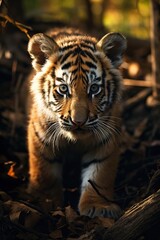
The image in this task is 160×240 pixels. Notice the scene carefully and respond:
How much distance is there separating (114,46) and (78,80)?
665 mm

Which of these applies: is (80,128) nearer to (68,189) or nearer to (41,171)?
(41,171)

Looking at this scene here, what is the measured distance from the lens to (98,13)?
10102mm

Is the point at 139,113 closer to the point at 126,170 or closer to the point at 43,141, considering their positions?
the point at 126,170

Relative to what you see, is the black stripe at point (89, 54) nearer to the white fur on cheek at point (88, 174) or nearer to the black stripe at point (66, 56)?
the black stripe at point (66, 56)

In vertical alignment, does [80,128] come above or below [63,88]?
below

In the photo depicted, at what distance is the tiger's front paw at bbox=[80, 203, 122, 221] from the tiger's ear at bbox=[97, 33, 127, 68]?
49.7 inches

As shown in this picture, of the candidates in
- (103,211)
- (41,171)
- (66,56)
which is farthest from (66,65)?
(103,211)

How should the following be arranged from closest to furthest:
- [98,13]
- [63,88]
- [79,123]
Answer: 1. [79,123]
2. [63,88]
3. [98,13]

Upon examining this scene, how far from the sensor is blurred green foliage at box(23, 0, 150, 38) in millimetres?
9289

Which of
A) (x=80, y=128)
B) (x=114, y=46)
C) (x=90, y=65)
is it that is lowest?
(x=80, y=128)

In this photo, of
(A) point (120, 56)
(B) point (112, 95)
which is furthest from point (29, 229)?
(A) point (120, 56)

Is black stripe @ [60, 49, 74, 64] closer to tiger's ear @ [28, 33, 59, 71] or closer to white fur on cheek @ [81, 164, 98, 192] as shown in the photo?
tiger's ear @ [28, 33, 59, 71]

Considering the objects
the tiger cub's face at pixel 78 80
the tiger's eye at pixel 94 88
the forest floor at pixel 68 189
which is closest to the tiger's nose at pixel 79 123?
the tiger cub's face at pixel 78 80

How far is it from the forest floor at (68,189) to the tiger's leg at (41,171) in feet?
0.38
